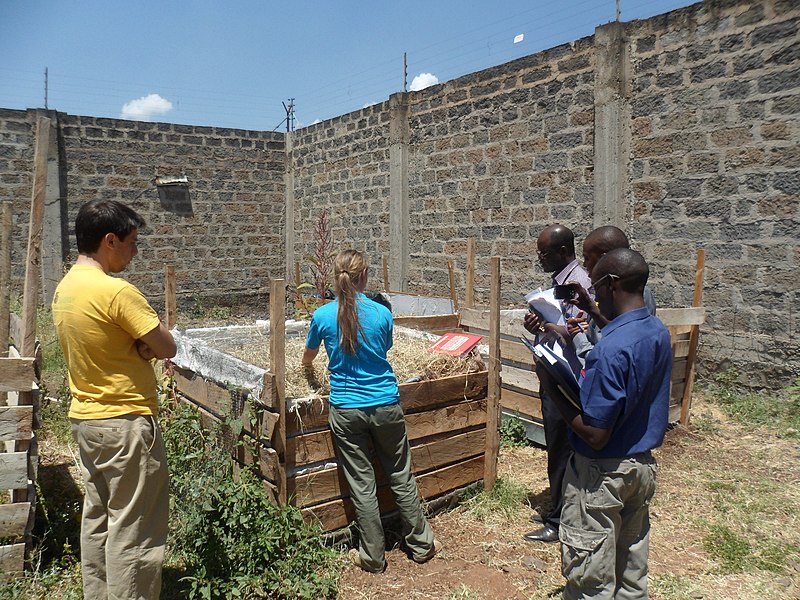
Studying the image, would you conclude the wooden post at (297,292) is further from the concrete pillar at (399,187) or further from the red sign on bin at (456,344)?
the red sign on bin at (456,344)

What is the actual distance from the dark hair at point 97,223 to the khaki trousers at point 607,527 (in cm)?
228

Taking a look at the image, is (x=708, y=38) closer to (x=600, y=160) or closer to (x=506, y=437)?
(x=600, y=160)

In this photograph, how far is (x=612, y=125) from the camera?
23.3ft

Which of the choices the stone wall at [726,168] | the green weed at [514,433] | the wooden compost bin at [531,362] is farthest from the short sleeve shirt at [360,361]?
the stone wall at [726,168]

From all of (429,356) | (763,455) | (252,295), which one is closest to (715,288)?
(763,455)

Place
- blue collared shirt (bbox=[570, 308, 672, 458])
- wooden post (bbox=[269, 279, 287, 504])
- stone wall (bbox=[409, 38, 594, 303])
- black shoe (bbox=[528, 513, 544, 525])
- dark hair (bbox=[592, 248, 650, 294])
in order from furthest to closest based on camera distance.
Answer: stone wall (bbox=[409, 38, 594, 303]), black shoe (bbox=[528, 513, 544, 525]), wooden post (bbox=[269, 279, 287, 504]), dark hair (bbox=[592, 248, 650, 294]), blue collared shirt (bbox=[570, 308, 672, 458])

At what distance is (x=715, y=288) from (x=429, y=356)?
367cm

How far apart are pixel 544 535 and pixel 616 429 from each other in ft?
5.61

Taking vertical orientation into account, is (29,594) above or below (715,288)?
below

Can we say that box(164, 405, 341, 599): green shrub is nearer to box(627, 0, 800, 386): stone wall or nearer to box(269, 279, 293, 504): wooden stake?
box(269, 279, 293, 504): wooden stake

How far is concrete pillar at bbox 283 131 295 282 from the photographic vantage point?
1360 cm

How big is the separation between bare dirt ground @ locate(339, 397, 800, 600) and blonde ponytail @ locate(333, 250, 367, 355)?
4.39 feet

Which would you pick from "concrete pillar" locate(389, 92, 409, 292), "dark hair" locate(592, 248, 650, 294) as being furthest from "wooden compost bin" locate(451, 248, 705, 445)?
"concrete pillar" locate(389, 92, 409, 292)

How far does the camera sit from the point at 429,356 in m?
4.40
